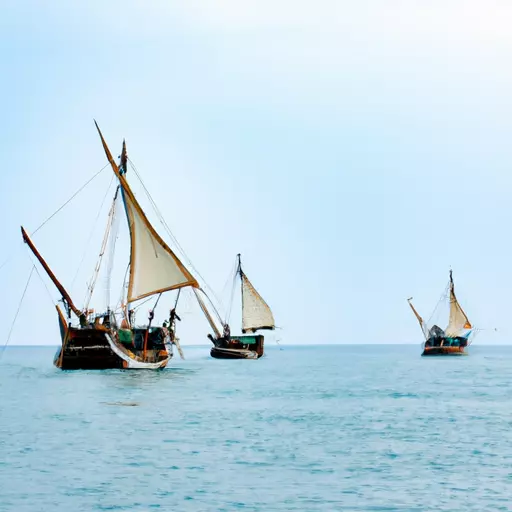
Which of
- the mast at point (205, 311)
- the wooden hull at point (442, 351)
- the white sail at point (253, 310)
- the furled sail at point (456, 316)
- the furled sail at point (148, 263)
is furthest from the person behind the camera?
the wooden hull at point (442, 351)

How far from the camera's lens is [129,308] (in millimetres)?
78188

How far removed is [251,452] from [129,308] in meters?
43.6

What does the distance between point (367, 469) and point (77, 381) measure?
44.9m

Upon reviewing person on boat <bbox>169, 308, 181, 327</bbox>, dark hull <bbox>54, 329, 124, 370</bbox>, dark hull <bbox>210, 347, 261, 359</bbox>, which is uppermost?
person on boat <bbox>169, 308, 181, 327</bbox>

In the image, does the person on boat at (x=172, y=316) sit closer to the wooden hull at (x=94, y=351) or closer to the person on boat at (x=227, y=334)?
the wooden hull at (x=94, y=351)

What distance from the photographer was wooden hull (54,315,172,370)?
76625mm

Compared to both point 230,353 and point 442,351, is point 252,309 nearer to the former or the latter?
point 230,353

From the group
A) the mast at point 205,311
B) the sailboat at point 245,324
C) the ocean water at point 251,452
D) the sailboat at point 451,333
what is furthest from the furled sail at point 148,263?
the sailboat at point 451,333

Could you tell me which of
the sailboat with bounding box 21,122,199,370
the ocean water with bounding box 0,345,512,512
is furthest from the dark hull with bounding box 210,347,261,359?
the ocean water with bounding box 0,345,512,512

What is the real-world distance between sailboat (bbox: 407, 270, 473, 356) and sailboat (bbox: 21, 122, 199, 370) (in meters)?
80.4

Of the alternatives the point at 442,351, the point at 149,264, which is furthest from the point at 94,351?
the point at 442,351

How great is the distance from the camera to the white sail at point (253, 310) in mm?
133250

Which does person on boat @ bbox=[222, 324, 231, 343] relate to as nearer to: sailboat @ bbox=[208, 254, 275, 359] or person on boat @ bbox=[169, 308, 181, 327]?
sailboat @ bbox=[208, 254, 275, 359]

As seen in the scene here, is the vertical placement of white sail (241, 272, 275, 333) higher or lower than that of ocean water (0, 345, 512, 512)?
higher
